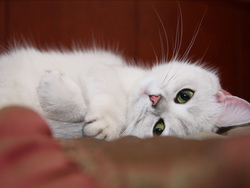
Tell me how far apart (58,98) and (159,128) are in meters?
0.41

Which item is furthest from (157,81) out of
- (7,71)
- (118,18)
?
(118,18)

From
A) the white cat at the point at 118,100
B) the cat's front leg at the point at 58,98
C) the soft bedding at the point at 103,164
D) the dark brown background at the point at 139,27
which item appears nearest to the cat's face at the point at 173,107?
the white cat at the point at 118,100

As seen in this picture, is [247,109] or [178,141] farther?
[247,109]

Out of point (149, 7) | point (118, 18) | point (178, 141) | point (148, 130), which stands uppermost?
point (149, 7)

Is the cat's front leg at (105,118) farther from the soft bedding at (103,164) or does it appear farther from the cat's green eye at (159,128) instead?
the soft bedding at (103,164)

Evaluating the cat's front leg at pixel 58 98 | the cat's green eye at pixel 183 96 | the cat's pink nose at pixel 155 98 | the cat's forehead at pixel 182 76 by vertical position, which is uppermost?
the cat's forehead at pixel 182 76

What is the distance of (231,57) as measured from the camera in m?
2.04

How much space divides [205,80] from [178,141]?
1.66ft

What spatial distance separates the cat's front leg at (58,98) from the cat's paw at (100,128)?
80mm

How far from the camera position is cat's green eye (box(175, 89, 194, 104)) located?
3.36 feet

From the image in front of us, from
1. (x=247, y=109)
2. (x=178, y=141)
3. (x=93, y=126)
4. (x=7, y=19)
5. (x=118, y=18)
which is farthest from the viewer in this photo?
(x=118, y=18)

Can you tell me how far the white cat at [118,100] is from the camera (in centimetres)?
94

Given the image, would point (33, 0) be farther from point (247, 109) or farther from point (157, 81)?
point (247, 109)

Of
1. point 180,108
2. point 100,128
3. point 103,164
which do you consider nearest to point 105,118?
point 100,128
